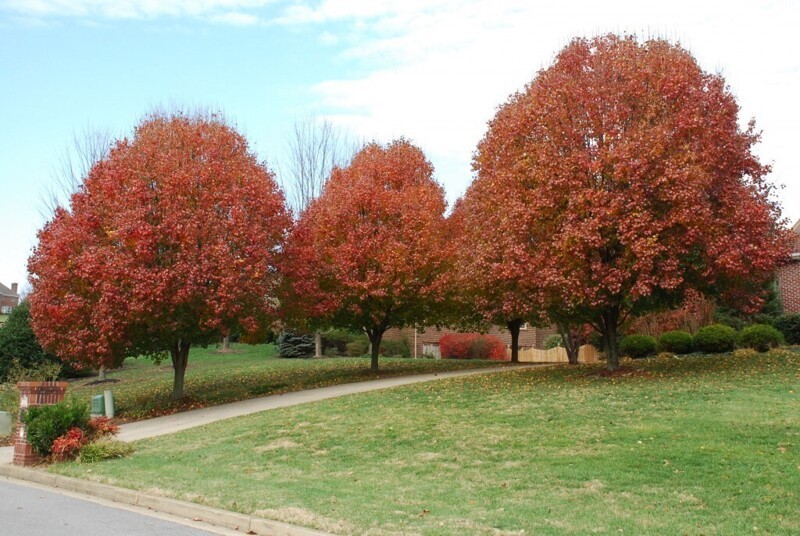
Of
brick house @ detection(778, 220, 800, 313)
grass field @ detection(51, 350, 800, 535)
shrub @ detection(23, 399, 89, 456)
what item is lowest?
→ grass field @ detection(51, 350, 800, 535)

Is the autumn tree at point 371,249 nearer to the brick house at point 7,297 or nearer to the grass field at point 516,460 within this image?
the grass field at point 516,460

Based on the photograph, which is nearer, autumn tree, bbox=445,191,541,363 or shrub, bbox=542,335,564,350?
autumn tree, bbox=445,191,541,363

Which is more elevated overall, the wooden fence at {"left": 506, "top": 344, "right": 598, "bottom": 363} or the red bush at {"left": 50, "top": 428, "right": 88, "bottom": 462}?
the wooden fence at {"left": 506, "top": 344, "right": 598, "bottom": 363}

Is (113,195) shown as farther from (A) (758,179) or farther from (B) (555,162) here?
(A) (758,179)

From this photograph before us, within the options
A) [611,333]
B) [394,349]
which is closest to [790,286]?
[611,333]

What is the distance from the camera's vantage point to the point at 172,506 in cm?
979

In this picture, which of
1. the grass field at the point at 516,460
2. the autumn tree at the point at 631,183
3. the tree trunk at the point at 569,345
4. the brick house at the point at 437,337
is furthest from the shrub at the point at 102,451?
the brick house at the point at 437,337

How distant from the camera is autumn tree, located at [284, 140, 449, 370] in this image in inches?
888

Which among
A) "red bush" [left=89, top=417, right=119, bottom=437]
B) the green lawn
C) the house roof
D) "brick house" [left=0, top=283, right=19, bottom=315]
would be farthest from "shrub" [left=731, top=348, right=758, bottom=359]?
the house roof

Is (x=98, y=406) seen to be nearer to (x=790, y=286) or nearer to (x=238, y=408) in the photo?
(x=238, y=408)

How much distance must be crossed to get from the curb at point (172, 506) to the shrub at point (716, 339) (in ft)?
63.8

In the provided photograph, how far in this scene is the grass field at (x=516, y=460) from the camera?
320 inches

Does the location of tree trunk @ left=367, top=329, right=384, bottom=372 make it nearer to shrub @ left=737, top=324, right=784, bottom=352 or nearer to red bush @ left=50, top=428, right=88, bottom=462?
shrub @ left=737, top=324, right=784, bottom=352

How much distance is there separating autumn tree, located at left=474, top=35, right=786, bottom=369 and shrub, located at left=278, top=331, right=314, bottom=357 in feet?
A: 65.6
